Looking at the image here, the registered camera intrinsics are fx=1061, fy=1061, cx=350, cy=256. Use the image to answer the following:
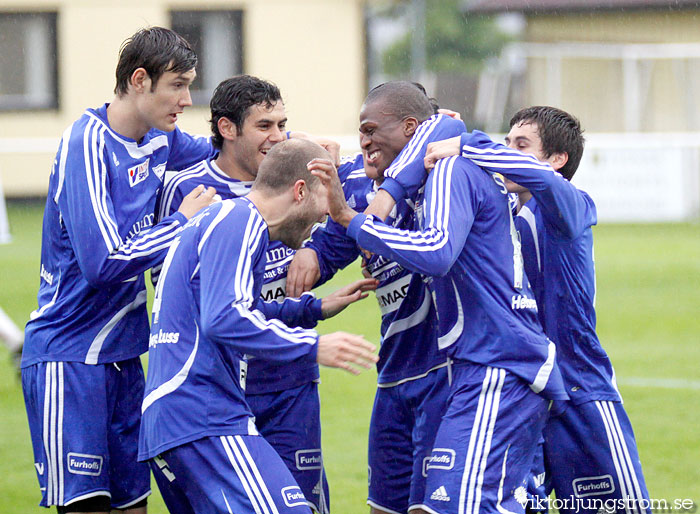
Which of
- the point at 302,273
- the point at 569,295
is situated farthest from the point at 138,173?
the point at 569,295

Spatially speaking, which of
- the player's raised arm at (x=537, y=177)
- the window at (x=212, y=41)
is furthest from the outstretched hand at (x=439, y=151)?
the window at (x=212, y=41)

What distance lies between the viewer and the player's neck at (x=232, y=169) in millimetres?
4848

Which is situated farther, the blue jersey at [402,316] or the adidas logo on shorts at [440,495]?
the blue jersey at [402,316]

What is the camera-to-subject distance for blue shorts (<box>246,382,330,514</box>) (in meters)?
4.71

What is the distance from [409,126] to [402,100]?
113mm

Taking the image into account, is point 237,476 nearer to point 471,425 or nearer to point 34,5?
point 471,425

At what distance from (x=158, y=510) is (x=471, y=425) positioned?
9.33ft

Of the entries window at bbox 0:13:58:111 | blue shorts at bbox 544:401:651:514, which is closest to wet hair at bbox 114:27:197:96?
blue shorts at bbox 544:401:651:514

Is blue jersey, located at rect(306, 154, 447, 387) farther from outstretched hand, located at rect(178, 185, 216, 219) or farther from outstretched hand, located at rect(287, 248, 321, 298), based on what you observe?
outstretched hand, located at rect(178, 185, 216, 219)

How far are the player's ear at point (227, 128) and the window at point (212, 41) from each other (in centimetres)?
2343

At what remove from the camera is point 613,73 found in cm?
2733

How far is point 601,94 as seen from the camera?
90.4 feet

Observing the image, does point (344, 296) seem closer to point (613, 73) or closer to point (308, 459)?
point (308, 459)

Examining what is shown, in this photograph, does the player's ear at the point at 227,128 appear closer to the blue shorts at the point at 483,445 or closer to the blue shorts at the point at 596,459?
the blue shorts at the point at 483,445
